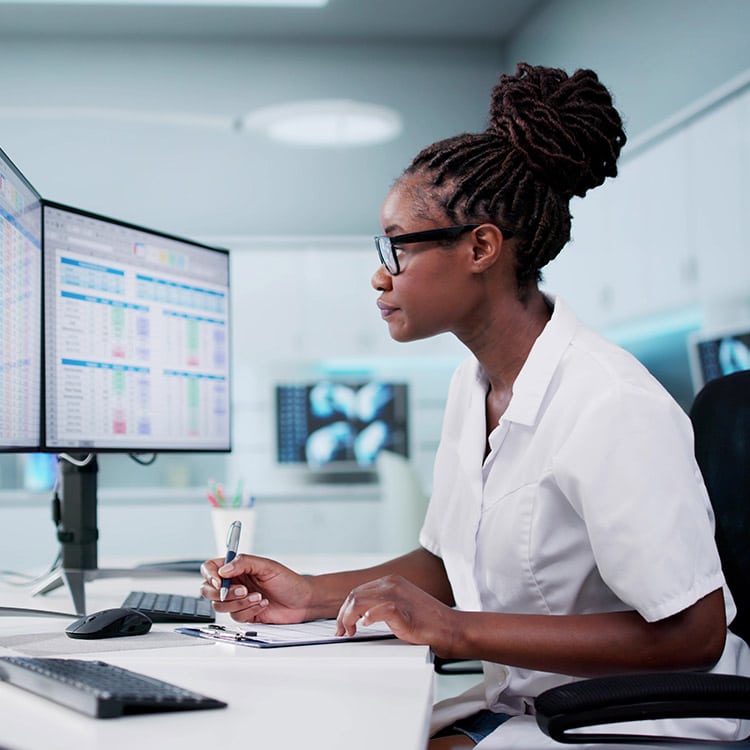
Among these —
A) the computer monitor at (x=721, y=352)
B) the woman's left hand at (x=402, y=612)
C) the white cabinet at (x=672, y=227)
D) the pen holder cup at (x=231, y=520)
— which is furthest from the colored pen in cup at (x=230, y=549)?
the white cabinet at (x=672, y=227)

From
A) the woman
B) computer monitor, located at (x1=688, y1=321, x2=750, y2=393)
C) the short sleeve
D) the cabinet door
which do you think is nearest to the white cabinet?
the cabinet door

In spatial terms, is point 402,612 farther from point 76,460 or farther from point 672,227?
point 672,227

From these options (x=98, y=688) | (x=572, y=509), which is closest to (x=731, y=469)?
(x=572, y=509)

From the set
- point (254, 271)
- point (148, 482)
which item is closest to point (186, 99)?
point (254, 271)

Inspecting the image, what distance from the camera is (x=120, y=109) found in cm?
548

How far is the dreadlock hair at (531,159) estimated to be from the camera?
4.01 feet

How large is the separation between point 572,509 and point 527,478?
6 cm

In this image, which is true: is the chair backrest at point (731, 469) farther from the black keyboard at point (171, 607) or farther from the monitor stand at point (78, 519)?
the monitor stand at point (78, 519)

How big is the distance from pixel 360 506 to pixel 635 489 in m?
3.97

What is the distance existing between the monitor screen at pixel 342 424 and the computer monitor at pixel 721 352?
225cm

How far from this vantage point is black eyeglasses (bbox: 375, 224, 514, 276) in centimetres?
123

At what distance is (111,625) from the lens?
1095 millimetres

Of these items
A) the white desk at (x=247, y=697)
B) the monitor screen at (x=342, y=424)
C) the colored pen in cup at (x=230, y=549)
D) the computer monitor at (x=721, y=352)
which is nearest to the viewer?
the white desk at (x=247, y=697)

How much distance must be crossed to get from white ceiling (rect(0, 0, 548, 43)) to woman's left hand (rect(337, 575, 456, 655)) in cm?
457
